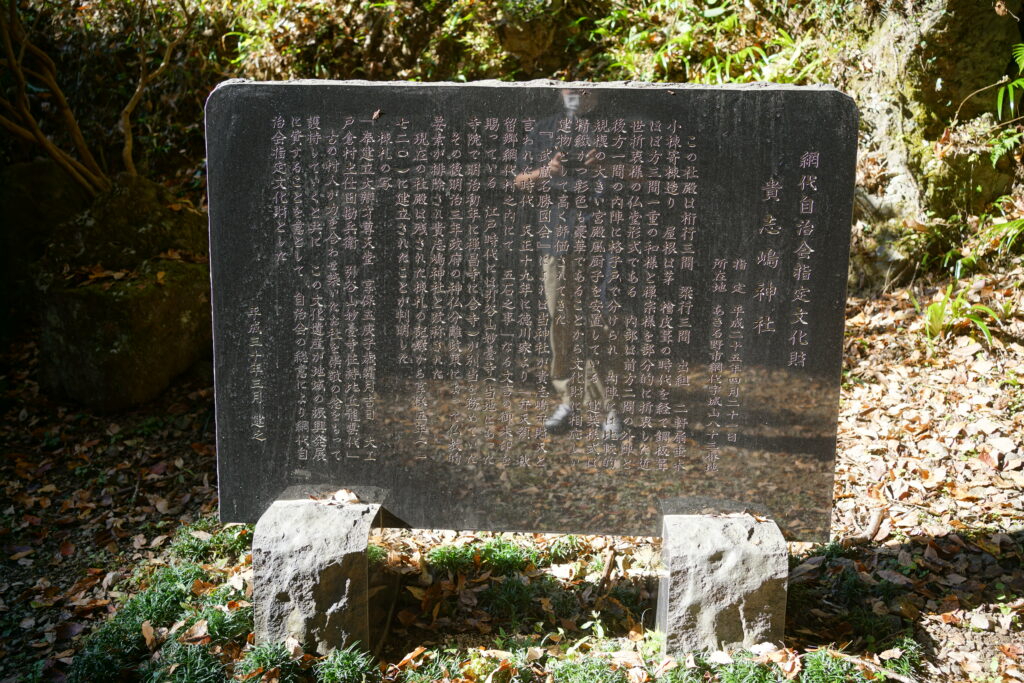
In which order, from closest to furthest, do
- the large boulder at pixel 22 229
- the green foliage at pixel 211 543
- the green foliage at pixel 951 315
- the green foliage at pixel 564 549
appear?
the green foliage at pixel 564 549, the green foliage at pixel 211 543, the green foliage at pixel 951 315, the large boulder at pixel 22 229

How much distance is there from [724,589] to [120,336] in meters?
4.64

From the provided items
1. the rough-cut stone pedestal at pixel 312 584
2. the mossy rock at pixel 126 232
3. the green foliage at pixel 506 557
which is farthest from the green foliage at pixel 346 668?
the mossy rock at pixel 126 232

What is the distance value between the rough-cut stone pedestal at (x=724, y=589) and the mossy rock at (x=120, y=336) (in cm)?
428

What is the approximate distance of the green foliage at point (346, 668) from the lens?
3.32m

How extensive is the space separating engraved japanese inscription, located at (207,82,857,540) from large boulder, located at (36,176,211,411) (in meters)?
2.47

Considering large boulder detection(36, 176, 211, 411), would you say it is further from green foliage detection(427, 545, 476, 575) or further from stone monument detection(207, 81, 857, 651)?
green foliage detection(427, 545, 476, 575)

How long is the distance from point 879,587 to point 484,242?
2718mm

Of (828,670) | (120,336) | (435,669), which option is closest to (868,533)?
(828,670)

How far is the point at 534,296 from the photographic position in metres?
3.50

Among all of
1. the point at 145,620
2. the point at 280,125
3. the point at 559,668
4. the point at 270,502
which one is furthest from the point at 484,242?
the point at 145,620

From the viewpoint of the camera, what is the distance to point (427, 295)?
3543 mm

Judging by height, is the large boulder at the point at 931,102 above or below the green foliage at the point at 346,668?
above

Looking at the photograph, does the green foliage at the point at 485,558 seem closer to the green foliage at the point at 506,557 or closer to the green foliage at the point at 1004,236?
the green foliage at the point at 506,557

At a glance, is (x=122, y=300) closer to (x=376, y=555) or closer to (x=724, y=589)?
(x=376, y=555)
